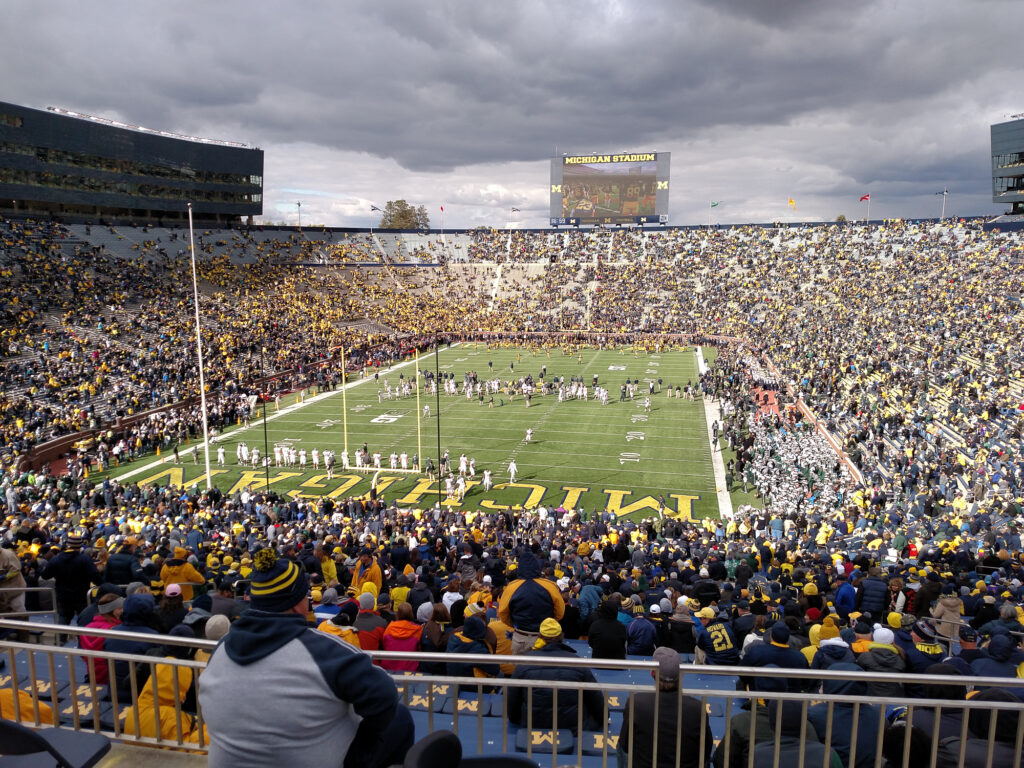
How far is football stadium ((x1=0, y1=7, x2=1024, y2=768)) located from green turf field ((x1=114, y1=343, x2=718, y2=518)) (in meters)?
0.24

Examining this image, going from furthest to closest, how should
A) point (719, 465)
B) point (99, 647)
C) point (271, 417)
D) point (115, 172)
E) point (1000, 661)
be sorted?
1. point (115, 172)
2. point (271, 417)
3. point (719, 465)
4. point (1000, 661)
5. point (99, 647)

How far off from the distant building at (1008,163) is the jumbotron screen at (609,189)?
31099mm

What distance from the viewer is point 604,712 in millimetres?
3553

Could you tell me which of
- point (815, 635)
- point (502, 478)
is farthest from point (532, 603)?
point (502, 478)

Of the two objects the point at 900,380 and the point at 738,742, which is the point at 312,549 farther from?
the point at 900,380

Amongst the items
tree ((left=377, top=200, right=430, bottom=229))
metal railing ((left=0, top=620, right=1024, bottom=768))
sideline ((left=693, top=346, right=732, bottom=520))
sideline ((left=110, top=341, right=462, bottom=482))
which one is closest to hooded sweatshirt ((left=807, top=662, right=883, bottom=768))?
metal railing ((left=0, top=620, right=1024, bottom=768))

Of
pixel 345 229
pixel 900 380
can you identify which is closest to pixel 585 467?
pixel 900 380

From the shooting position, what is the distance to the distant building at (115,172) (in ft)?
161

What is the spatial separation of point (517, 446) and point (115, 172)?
4862cm

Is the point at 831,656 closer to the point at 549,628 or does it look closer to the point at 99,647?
Result: the point at 549,628

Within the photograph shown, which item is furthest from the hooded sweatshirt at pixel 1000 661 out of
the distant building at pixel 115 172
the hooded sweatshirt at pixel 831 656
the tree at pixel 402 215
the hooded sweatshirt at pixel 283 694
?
the tree at pixel 402 215

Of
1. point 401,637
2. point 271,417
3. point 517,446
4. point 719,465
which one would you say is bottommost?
point 719,465

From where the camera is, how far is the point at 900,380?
3089 cm

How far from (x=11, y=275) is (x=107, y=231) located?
46.1 ft
